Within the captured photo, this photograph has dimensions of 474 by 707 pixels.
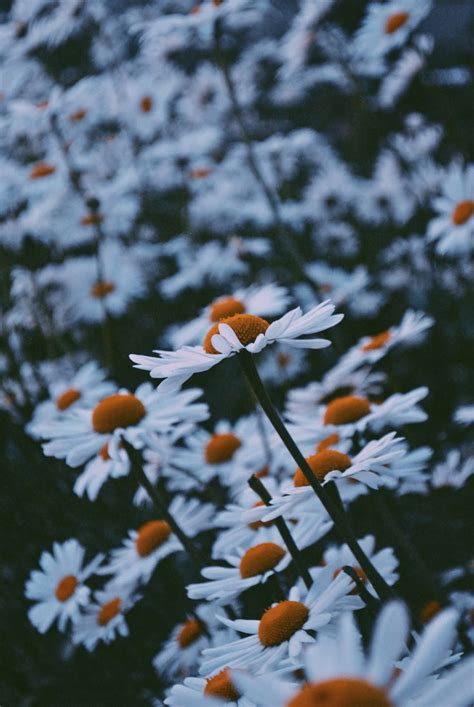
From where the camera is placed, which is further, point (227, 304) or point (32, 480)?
point (32, 480)

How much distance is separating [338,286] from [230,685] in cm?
260

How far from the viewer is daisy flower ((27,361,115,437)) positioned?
2.41 metres

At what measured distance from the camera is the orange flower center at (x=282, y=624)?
1.03m

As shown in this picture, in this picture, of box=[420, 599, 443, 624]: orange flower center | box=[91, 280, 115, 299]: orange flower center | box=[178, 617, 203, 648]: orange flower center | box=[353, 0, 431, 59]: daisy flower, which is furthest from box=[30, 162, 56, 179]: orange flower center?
box=[420, 599, 443, 624]: orange flower center

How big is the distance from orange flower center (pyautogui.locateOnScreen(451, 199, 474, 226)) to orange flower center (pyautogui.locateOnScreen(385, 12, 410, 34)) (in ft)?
2.72

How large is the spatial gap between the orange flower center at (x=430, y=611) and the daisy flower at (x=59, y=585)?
73 centimetres

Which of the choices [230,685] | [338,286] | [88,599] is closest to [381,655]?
[230,685]

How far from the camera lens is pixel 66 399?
2.50 m

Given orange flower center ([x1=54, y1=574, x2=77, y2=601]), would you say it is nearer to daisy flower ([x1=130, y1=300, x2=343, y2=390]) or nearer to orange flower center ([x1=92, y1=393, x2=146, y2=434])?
orange flower center ([x1=92, y1=393, x2=146, y2=434])

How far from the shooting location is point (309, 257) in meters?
4.53

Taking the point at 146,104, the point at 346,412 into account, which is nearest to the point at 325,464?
the point at 346,412

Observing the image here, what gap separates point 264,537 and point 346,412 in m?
0.28

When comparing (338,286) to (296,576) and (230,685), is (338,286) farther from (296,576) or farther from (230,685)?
(230,685)

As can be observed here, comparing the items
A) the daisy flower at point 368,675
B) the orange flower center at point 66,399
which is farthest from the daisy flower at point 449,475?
the daisy flower at point 368,675
